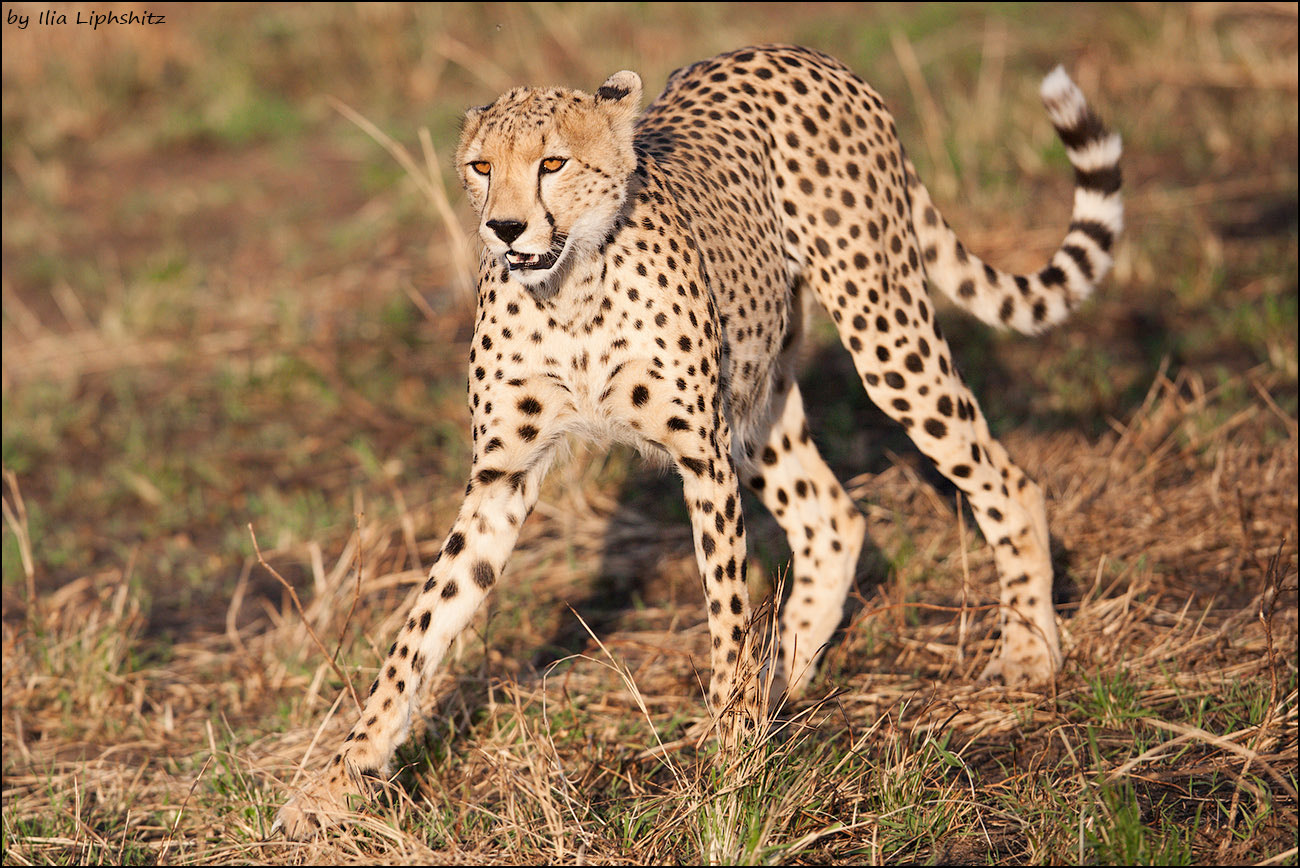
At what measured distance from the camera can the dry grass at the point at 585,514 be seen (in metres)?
2.79

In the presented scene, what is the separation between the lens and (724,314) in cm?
318

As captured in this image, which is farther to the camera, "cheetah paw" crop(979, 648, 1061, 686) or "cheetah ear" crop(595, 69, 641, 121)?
"cheetah paw" crop(979, 648, 1061, 686)

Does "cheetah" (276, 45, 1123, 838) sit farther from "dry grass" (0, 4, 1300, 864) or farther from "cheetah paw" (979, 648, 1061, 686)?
"dry grass" (0, 4, 1300, 864)

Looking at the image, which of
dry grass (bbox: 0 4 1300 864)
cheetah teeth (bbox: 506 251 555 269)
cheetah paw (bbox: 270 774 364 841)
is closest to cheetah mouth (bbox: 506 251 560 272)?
cheetah teeth (bbox: 506 251 555 269)

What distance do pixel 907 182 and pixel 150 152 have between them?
6286 millimetres

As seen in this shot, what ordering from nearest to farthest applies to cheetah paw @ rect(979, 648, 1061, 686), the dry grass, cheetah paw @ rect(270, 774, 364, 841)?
cheetah paw @ rect(270, 774, 364, 841)
the dry grass
cheetah paw @ rect(979, 648, 1061, 686)

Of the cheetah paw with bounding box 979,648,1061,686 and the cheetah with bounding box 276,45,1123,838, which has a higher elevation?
the cheetah with bounding box 276,45,1123,838

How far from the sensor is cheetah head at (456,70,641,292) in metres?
2.60

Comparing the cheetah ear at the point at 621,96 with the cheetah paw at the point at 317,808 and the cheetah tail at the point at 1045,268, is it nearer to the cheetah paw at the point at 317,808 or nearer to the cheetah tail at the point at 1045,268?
the cheetah tail at the point at 1045,268

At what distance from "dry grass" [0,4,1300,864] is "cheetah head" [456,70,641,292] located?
2.58 feet

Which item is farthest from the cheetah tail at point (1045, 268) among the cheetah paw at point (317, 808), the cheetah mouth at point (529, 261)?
the cheetah paw at point (317, 808)

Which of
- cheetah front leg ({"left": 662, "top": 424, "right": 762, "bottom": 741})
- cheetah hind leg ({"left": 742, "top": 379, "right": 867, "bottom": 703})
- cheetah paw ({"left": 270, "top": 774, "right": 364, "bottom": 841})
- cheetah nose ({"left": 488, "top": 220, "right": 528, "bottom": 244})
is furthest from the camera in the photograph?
cheetah hind leg ({"left": 742, "top": 379, "right": 867, "bottom": 703})

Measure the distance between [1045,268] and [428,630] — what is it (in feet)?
6.54

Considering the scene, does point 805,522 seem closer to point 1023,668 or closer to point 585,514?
point 1023,668
